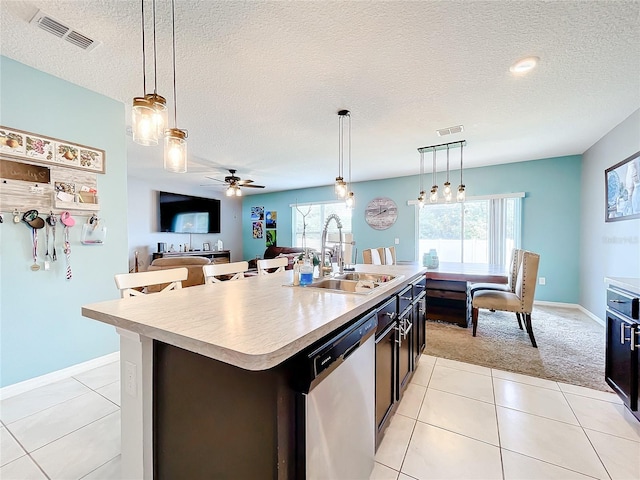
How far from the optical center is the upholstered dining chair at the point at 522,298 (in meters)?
2.81

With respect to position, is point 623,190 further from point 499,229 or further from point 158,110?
point 158,110

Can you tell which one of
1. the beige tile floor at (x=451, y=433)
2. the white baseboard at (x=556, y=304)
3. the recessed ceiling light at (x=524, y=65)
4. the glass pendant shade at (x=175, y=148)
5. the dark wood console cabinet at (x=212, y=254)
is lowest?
the beige tile floor at (x=451, y=433)

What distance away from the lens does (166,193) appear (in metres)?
6.46

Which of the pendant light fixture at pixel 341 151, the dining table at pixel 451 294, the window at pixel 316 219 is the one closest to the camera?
the pendant light fixture at pixel 341 151

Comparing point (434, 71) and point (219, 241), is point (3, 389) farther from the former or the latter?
point (219, 241)

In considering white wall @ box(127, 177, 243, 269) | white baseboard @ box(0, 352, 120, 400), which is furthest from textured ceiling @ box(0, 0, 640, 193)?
white wall @ box(127, 177, 243, 269)

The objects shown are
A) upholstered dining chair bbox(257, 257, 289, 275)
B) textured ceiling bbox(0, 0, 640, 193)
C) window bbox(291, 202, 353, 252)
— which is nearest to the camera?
textured ceiling bbox(0, 0, 640, 193)

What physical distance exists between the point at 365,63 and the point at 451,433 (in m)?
2.50

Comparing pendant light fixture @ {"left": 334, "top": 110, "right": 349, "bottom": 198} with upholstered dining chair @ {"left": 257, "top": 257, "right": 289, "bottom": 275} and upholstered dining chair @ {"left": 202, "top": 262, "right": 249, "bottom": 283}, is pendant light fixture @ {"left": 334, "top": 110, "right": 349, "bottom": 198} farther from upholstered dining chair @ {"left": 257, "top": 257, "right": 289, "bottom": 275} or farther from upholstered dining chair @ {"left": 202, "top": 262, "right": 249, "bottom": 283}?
upholstered dining chair @ {"left": 202, "top": 262, "right": 249, "bottom": 283}

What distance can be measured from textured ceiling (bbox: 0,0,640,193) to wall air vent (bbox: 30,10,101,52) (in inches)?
1.7

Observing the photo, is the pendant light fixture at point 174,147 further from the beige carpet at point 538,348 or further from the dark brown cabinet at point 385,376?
the beige carpet at point 538,348

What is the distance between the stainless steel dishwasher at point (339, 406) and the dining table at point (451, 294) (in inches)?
93.3

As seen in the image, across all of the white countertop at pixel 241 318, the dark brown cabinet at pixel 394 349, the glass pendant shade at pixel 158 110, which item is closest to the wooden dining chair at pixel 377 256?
the dark brown cabinet at pixel 394 349

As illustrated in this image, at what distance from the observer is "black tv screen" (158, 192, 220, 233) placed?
645cm
